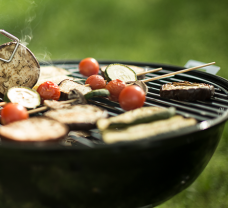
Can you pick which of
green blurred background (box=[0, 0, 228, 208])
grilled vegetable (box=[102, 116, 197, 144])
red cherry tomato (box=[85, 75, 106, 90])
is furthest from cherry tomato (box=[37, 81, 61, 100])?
green blurred background (box=[0, 0, 228, 208])

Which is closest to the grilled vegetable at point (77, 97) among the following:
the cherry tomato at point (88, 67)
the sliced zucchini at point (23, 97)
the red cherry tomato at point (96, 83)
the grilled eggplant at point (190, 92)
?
the sliced zucchini at point (23, 97)

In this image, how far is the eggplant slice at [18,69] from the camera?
2182mm

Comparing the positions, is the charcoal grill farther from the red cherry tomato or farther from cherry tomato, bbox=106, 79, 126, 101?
the red cherry tomato

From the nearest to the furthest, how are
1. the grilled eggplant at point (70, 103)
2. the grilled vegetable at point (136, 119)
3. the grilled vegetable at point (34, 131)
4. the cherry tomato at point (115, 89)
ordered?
the grilled vegetable at point (34, 131) → the grilled vegetable at point (136, 119) → the grilled eggplant at point (70, 103) → the cherry tomato at point (115, 89)

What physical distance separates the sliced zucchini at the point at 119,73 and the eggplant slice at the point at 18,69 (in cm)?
64

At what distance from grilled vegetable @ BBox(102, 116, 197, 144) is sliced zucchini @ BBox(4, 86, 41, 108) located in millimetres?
763

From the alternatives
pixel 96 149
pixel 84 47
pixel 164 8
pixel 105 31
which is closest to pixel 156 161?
pixel 96 149

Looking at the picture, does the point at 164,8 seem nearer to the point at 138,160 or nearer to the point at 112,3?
the point at 112,3

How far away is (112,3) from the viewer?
34.8 feet

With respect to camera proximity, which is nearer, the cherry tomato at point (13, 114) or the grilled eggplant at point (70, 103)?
the cherry tomato at point (13, 114)

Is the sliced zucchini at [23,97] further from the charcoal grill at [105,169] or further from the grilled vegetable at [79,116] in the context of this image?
the charcoal grill at [105,169]

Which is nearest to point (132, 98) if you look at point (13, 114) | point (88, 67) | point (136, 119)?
point (136, 119)

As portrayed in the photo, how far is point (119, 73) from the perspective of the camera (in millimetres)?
2545

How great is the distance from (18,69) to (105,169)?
49.8 inches
